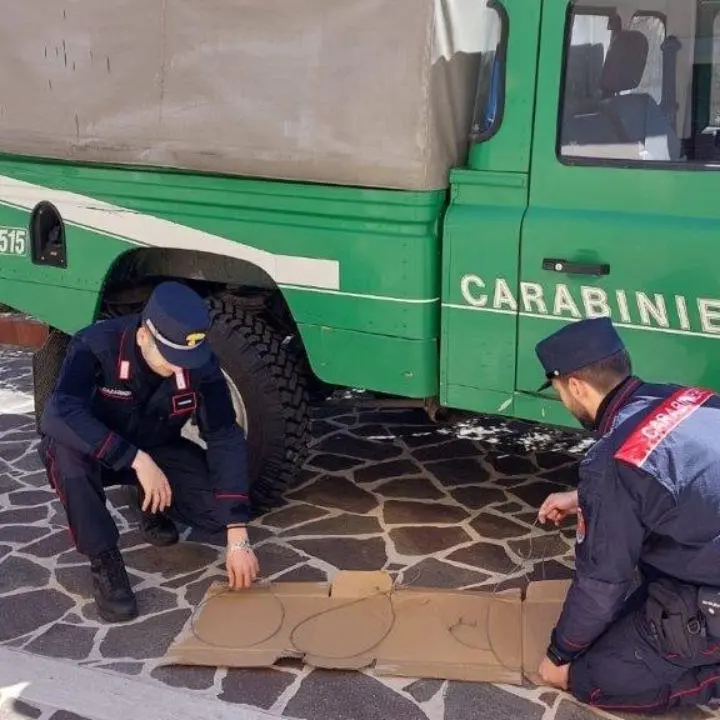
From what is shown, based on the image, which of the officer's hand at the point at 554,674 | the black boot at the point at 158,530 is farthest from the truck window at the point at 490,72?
the black boot at the point at 158,530

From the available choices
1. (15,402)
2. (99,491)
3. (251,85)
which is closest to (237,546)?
(99,491)

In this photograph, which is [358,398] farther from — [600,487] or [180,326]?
→ [600,487]

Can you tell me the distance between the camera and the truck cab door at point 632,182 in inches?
122

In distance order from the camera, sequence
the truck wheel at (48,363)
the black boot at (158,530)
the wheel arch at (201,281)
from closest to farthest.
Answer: the black boot at (158,530) < the wheel arch at (201,281) < the truck wheel at (48,363)

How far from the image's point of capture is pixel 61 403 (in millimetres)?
3281

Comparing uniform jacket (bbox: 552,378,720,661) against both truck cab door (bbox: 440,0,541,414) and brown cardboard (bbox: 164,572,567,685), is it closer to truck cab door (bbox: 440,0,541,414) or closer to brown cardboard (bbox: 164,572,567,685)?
brown cardboard (bbox: 164,572,567,685)

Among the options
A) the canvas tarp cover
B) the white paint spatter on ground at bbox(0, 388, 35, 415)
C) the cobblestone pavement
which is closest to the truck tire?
the cobblestone pavement

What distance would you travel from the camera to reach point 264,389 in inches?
153

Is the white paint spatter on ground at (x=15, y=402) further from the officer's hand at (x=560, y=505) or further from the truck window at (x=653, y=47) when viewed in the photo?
the truck window at (x=653, y=47)

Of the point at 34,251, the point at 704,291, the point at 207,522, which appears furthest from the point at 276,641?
the point at 34,251

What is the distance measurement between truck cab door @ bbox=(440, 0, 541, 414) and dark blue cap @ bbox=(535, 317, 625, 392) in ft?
2.19

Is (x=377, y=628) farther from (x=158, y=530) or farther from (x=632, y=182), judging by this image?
(x=632, y=182)

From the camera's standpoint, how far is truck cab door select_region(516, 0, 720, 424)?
310 cm

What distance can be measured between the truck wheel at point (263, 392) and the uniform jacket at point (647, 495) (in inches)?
60.0
